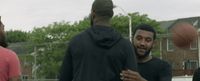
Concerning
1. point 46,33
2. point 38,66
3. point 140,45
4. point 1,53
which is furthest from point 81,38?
point 46,33

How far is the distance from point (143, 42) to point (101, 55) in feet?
3.29

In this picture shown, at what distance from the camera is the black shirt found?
16.2 ft

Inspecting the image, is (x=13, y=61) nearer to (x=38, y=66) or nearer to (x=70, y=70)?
(x=70, y=70)

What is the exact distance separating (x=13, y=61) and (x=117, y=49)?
1.86m

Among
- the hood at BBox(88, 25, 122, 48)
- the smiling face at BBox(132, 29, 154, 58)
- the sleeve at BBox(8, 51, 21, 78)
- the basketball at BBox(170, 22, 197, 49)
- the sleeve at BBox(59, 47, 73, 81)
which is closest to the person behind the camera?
the hood at BBox(88, 25, 122, 48)

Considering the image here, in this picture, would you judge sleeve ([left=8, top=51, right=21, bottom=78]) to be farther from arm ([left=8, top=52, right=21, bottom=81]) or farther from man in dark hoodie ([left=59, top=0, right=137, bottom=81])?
man in dark hoodie ([left=59, top=0, right=137, bottom=81])

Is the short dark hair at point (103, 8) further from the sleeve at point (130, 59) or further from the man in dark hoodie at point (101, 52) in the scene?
the sleeve at point (130, 59)

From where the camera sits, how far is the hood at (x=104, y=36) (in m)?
3.95

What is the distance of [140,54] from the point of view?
4.89 m

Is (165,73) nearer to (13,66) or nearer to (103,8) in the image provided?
(103,8)

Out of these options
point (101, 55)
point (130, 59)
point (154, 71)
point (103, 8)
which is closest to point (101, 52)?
point (101, 55)

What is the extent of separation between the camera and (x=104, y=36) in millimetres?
3955

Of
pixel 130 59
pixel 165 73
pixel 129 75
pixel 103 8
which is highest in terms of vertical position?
pixel 103 8

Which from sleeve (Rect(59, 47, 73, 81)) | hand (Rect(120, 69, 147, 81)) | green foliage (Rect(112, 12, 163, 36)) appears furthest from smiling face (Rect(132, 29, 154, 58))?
green foliage (Rect(112, 12, 163, 36))
